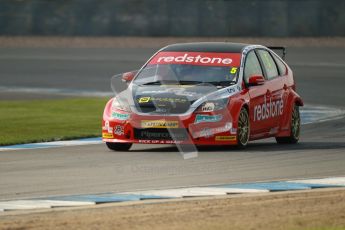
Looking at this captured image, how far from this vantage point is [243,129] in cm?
1558

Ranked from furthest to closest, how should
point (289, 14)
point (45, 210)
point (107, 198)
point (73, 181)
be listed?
1. point (289, 14)
2. point (73, 181)
3. point (107, 198)
4. point (45, 210)

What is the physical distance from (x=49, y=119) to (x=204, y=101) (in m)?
5.90

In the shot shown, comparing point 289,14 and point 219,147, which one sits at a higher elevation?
point 219,147

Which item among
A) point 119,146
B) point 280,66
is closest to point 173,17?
point 280,66

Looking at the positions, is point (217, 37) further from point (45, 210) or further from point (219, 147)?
point (45, 210)

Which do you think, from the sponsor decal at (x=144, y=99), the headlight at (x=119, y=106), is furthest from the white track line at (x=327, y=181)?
the headlight at (x=119, y=106)

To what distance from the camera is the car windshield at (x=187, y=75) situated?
1590 cm

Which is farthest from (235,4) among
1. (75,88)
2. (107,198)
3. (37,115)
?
(107,198)

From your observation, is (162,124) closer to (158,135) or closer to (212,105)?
(158,135)

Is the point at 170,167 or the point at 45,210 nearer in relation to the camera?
the point at 45,210

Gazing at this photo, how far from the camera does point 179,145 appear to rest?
1570 cm

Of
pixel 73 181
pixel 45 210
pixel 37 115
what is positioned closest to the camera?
pixel 45 210

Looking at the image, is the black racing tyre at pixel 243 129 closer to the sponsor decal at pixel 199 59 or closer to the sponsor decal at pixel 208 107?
the sponsor decal at pixel 208 107

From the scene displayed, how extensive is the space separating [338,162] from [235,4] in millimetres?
26841
